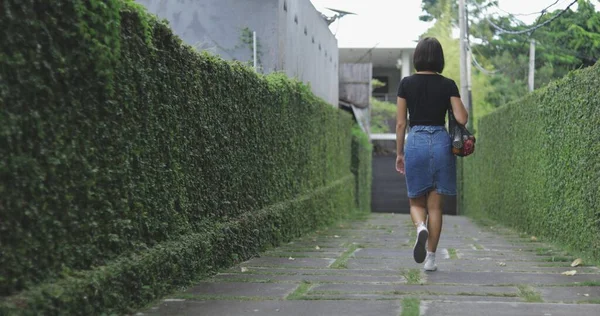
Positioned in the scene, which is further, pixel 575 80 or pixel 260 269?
pixel 575 80

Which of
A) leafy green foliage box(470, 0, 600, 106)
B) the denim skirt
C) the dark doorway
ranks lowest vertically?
the dark doorway

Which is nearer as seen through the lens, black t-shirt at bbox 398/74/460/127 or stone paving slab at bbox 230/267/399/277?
stone paving slab at bbox 230/267/399/277

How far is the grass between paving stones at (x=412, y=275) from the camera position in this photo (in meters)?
5.34

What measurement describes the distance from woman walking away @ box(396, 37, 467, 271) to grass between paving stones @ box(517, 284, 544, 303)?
1014mm

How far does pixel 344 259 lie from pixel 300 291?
2067 mm

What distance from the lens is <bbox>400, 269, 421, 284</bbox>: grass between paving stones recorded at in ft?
17.5

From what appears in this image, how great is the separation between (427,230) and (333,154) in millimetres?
9083

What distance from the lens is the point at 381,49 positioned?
1569 inches

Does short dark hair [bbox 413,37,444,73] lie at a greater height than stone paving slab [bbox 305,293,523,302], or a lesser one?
greater

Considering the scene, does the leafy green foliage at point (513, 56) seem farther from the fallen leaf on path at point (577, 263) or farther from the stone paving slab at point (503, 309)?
the stone paving slab at point (503, 309)

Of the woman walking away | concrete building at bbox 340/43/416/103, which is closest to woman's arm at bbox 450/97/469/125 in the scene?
the woman walking away

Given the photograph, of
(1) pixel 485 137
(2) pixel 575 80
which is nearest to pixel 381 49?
(1) pixel 485 137

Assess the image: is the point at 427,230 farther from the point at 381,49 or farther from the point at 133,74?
the point at 381,49

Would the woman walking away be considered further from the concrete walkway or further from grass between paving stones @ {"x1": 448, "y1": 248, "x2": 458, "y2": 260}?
grass between paving stones @ {"x1": 448, "y1": 248, "x2": 458, "y2": 260}
